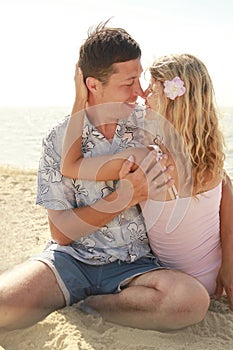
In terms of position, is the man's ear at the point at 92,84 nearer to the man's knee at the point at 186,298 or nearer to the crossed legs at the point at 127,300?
the crossed legs at the point at 127,300

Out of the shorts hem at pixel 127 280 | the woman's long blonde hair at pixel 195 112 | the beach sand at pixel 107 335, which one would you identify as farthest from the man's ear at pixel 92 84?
the beach sand at pixel 107 335

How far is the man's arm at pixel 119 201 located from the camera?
9.35 feet

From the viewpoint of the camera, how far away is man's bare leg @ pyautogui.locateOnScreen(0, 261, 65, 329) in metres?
2.81

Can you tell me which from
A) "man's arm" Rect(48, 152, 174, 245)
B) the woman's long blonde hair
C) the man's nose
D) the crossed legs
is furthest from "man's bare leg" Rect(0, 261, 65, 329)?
the man's nose

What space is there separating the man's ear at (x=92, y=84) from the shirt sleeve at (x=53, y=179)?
0.81 ft

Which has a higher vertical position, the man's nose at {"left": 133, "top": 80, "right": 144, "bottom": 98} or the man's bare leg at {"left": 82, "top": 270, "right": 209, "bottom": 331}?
the man's nose at {"left": 133, "top": 80, "right": 144, "bottom": 98}

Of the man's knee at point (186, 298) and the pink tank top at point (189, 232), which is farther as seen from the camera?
the pink tank top at point (189, 232)

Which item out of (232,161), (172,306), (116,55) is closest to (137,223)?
(172,306)

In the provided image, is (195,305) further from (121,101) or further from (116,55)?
(116,55)

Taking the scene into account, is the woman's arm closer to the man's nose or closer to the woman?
the woman

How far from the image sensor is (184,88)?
277cm

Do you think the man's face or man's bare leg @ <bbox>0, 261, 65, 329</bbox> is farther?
the man's face

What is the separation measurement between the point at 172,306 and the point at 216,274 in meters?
0.49

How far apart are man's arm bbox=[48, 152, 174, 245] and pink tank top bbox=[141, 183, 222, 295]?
4.1 inches
